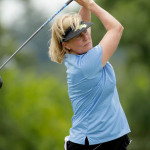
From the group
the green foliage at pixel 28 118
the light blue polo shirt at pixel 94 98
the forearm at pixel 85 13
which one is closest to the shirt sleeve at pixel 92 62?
the light blue polo shirt at pixel 94 98

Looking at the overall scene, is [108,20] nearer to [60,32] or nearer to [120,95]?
[60,32]

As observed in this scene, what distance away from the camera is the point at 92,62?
510cm

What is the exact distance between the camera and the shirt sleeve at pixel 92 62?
5102 millimetres

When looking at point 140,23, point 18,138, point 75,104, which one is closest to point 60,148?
point 18,138

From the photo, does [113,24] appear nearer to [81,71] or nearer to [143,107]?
[81,71]

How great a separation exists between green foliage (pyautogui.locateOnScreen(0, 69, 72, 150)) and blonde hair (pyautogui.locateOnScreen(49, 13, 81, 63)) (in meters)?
21.0

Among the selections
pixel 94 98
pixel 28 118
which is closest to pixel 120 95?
pixel 28 118

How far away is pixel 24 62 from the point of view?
147 feet

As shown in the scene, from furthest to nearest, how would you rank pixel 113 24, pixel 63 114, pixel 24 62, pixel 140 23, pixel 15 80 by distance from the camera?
pixel 24 62
pixel 63 114
pixel 15 80
pixel 140 23
pixel 113 24

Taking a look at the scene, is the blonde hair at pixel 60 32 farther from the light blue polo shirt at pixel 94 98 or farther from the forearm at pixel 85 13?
the forearm at pixel 85 13

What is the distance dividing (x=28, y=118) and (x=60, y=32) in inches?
1068

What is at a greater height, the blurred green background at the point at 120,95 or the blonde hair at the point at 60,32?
the blonde hair at the point at 60,32

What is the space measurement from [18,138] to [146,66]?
25.3 feet

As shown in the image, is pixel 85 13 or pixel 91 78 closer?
pixel 91 78
